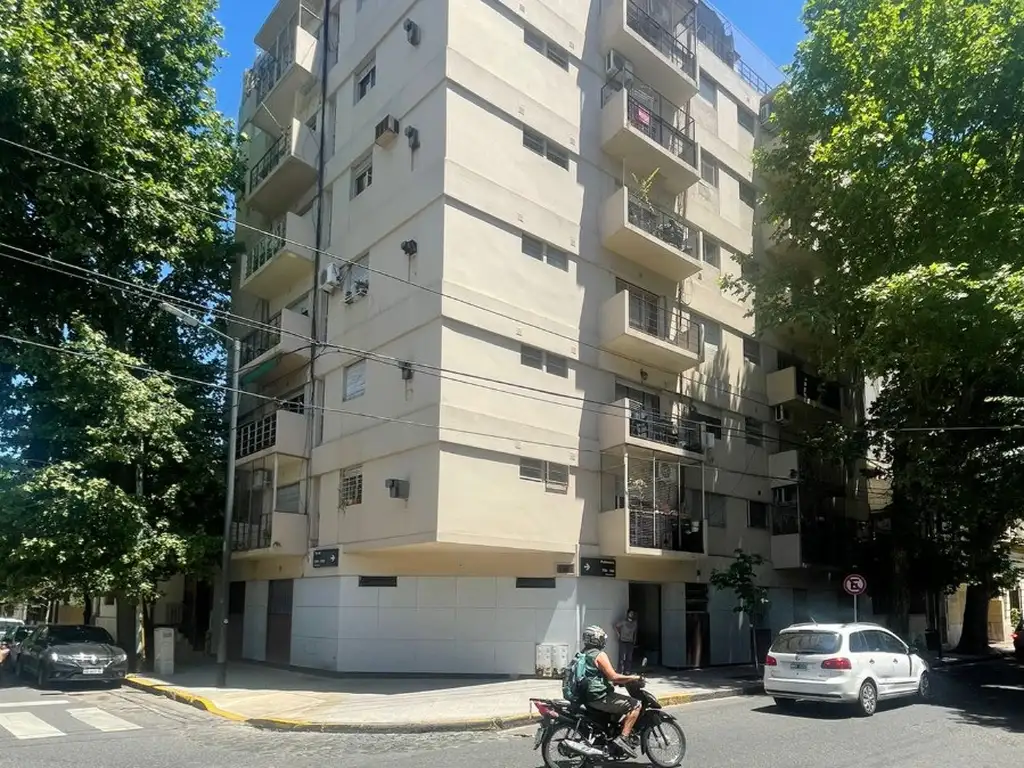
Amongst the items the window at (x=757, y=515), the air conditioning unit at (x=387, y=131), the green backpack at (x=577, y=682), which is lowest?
the green backpack at (x=577, y=682)

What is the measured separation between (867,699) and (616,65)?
16.8 metres

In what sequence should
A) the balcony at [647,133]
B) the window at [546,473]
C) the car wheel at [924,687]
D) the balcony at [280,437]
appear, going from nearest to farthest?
the car wheel at [924,687] < the window at [546,473] < the balcony at [280,437] < the balcony at [647,133]

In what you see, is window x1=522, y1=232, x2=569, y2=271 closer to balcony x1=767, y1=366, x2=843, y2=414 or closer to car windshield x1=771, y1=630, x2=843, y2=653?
balcony x1=767, y1=366, x2=843, y2=414

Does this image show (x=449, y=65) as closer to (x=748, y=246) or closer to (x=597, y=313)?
(x=597, y=313)

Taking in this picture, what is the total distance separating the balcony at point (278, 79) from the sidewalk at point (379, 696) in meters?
16.6

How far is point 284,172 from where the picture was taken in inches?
953

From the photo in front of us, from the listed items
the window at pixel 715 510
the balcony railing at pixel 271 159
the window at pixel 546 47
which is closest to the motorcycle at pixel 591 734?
the window at pixel 715 510

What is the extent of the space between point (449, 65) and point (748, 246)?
12.4m

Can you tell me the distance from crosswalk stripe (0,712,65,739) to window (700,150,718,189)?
70.5 feet

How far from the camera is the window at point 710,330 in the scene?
80.1 ft

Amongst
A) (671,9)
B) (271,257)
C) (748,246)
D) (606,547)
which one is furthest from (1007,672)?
(271,257)

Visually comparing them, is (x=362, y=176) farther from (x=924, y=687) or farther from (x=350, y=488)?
(x=924, y=687)

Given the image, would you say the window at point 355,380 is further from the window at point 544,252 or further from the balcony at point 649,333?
the balcony at point 649,333

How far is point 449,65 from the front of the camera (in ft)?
61.8
